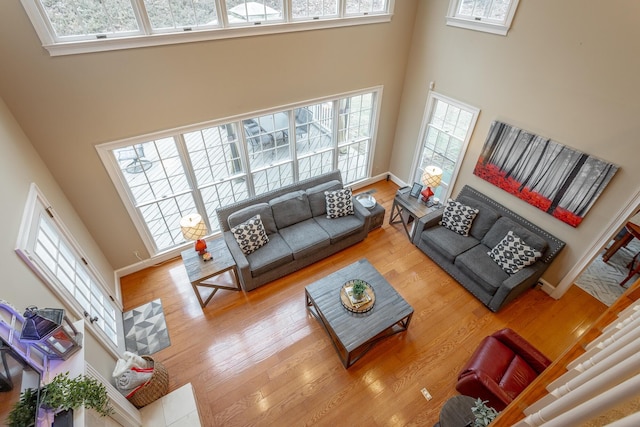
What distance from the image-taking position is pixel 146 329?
12.6 feet

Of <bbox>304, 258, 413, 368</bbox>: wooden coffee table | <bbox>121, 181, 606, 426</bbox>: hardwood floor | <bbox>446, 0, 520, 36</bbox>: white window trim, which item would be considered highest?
<bbox>446, 0, 520, 36</bbox>: white window trim

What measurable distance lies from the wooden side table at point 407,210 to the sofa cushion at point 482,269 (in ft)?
2.92

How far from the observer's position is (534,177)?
156 inches

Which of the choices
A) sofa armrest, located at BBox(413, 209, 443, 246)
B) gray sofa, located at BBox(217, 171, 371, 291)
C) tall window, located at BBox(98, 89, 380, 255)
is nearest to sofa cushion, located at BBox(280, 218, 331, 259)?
gray sofa, located at BBox(217, 171, 371, 291)

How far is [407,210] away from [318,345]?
255 cm

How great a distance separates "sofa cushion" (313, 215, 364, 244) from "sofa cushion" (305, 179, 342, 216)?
0.12 metres

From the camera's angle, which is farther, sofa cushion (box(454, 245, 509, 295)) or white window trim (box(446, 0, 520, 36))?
sofa cushion (box(454, 245, 509, 295))

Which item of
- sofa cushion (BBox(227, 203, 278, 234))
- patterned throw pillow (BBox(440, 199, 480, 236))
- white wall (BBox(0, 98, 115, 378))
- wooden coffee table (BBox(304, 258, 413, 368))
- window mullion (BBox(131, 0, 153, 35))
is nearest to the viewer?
white wall (BBox(0, 98, 115, 378))

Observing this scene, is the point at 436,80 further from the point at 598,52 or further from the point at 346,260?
the point at 346,260

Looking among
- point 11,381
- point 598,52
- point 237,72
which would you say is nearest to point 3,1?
point 237,72

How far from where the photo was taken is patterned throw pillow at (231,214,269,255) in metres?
4.16

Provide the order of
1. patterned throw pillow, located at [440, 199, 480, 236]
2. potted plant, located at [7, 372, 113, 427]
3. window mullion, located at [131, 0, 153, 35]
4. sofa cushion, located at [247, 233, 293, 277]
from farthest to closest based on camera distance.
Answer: patterned throw pillow, located at [440, 199, 480, 236], sofa cushion, located at [247, 233, 293, 277], window mullion, located at [131, 0, 153, 35], potted plant, located at [7, 372, 113, 427]

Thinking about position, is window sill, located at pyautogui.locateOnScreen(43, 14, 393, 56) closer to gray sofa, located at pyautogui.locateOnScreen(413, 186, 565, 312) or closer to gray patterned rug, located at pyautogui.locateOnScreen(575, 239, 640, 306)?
gray sofa, located at pyautogui.locateOnScreen(413, 186, 565, 312)

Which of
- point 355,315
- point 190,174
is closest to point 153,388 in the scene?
point 355,315
